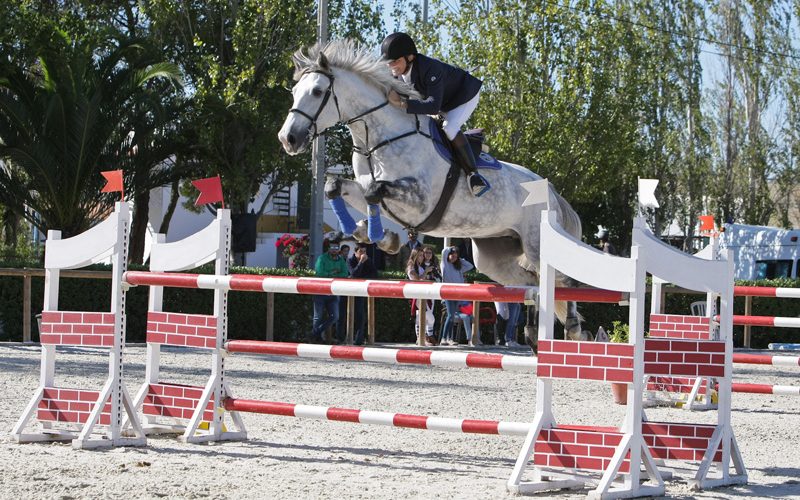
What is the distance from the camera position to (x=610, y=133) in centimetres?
2180

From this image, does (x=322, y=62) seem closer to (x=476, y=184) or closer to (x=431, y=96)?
(x=431, y=96)

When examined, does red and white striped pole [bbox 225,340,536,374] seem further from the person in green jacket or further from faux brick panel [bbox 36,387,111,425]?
the person in green jacket

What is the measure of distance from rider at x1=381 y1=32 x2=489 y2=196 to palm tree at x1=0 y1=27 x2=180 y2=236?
10899mm

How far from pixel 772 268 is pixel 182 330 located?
19.0 m

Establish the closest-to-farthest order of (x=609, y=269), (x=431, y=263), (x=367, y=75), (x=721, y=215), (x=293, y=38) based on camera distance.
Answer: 1. (x=609, y=269)
2. (x=367, y=75)
3. (x=431, y=263)
4. (x=293, y=38)
5. (x=721, y=215)

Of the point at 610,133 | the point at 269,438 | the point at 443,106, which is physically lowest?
the point at 269,438

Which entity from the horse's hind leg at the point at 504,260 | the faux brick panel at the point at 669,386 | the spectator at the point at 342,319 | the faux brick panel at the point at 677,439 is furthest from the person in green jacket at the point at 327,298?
the faux brick panel at the point at 677,439

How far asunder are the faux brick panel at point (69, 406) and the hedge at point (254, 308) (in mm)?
7879

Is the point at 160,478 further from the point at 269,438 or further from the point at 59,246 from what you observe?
the point at 59,246

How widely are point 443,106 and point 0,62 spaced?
12533mm

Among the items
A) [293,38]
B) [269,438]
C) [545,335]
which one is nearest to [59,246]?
[269,438]

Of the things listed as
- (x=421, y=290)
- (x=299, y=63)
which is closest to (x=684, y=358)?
(x=421, y=290)

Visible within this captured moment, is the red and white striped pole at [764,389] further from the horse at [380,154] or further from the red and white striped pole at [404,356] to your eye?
the red and white striped pole at [404,356]

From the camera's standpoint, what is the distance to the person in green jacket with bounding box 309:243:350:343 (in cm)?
1407
